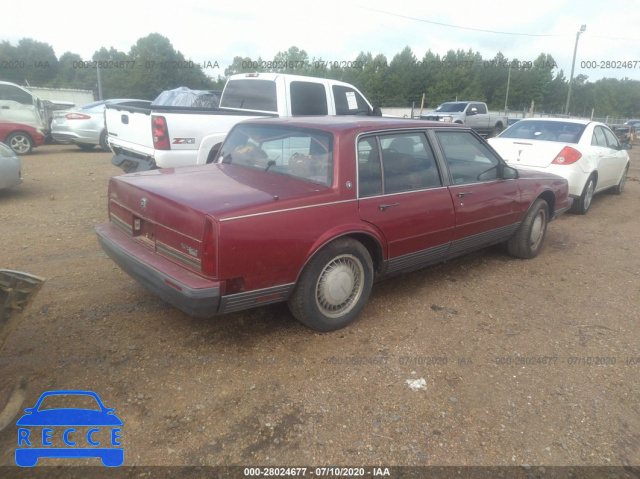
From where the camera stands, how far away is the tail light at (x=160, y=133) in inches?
241

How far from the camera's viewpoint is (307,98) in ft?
25.6

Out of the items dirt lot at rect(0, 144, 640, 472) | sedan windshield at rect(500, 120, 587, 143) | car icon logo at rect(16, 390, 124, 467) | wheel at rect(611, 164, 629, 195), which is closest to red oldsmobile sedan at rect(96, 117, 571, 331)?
dirt lot at rect(0, 144, 640, 472)

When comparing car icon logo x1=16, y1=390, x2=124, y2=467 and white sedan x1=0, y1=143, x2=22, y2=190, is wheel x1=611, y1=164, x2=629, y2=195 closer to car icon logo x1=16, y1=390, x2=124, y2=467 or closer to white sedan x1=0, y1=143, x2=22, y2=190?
car icon logo x1=16, y1=390, x2=124, y2=467

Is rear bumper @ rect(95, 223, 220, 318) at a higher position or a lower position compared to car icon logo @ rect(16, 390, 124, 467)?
higher

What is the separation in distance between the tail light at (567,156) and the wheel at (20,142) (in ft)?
40.5

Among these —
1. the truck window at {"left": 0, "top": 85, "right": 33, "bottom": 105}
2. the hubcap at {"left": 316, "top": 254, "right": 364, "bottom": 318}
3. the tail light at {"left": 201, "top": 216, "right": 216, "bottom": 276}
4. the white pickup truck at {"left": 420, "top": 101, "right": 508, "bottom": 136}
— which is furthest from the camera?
the white pickup truck at {"left": 420, "top": 101, "right": 508, "bottom": 136}

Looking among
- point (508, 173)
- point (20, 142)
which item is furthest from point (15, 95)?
point (508, 173)

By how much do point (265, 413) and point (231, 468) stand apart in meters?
Result: 0.43

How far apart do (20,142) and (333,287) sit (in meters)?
12.1

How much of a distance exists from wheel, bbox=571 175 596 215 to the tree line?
35336 mm

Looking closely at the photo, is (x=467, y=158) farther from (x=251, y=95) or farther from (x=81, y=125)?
(x=81, y=125)

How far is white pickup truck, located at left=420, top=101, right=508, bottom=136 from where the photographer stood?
70.5 ft

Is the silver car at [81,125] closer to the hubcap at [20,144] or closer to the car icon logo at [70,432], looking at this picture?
the hubcap at [20,144]

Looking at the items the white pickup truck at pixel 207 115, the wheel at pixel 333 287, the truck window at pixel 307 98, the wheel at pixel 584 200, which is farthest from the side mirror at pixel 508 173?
the truck window at pixel 307 98
